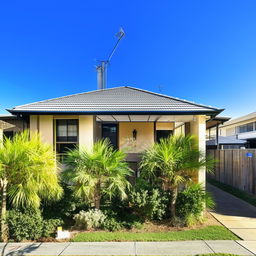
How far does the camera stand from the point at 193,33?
1245 cm

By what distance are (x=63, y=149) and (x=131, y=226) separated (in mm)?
4079

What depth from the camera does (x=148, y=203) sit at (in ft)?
18.9

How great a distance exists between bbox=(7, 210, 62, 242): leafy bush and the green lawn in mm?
893

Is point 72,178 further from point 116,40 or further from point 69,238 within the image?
point 116,40

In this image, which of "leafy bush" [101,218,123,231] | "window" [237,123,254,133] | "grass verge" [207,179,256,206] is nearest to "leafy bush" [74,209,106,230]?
"leafy bush" [101,218,123,231]

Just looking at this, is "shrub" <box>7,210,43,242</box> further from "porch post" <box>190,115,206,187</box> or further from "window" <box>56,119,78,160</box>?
"porch post" <box>190,115,206,187</box>

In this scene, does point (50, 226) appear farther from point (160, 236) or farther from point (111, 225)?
point (160, 236)

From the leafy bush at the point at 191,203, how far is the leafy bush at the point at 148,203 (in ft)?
1.55

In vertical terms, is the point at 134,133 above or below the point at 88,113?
below

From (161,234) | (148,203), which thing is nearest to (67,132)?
(148,203)

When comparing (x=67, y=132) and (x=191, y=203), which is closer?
(x=191, y=203)

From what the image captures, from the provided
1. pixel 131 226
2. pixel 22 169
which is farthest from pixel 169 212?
pixel 22 169

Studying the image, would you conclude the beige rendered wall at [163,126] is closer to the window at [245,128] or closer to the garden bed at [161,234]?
the garden bed at [161,234]

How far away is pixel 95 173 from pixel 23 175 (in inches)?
77.7
